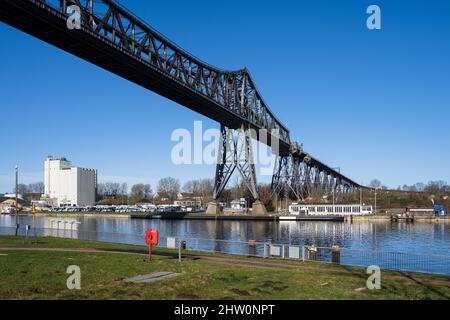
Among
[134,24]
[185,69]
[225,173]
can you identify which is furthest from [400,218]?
[134,24]

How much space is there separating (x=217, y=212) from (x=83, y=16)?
6812cm

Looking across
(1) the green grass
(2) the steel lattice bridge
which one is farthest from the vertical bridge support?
(1) the green grass

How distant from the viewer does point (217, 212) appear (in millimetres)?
111750

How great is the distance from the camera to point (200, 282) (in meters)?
16.9

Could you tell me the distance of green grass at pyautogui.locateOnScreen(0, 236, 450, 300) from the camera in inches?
585
